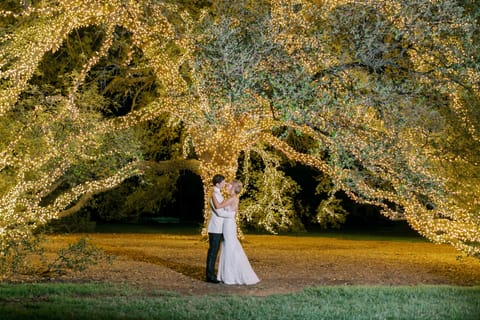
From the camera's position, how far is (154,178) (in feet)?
88.2

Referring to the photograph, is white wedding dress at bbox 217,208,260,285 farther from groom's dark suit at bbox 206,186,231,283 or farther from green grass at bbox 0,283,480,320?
green grass at bbox 0,283,480,320

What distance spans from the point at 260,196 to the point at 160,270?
27.7ft

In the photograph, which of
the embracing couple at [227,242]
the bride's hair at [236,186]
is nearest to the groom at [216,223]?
the embracing couple at [227,242]

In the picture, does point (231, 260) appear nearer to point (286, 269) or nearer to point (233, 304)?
point (233, 304)

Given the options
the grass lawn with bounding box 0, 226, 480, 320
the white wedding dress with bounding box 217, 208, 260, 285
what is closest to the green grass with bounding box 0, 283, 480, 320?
the grass lawn with bounding box 0, 226, 480, 320

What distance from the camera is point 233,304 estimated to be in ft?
34.7

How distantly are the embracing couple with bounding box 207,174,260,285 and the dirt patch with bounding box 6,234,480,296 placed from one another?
0.79ft

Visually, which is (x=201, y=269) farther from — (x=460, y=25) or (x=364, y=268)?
(x=460, y=25)

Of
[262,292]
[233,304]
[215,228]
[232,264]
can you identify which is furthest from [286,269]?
[233,304]

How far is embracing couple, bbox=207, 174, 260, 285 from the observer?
1281cm

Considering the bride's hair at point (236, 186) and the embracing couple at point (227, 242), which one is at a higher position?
the bride's hair at point (236, 186)

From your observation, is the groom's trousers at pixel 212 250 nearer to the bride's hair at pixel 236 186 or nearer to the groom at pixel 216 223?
the groom at pixel 216 223

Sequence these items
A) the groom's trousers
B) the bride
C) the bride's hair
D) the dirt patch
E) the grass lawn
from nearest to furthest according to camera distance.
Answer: the grass lawn, the bride's hair, the bride, the groom's trousers, the dirt patch

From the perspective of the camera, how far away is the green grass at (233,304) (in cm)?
979
